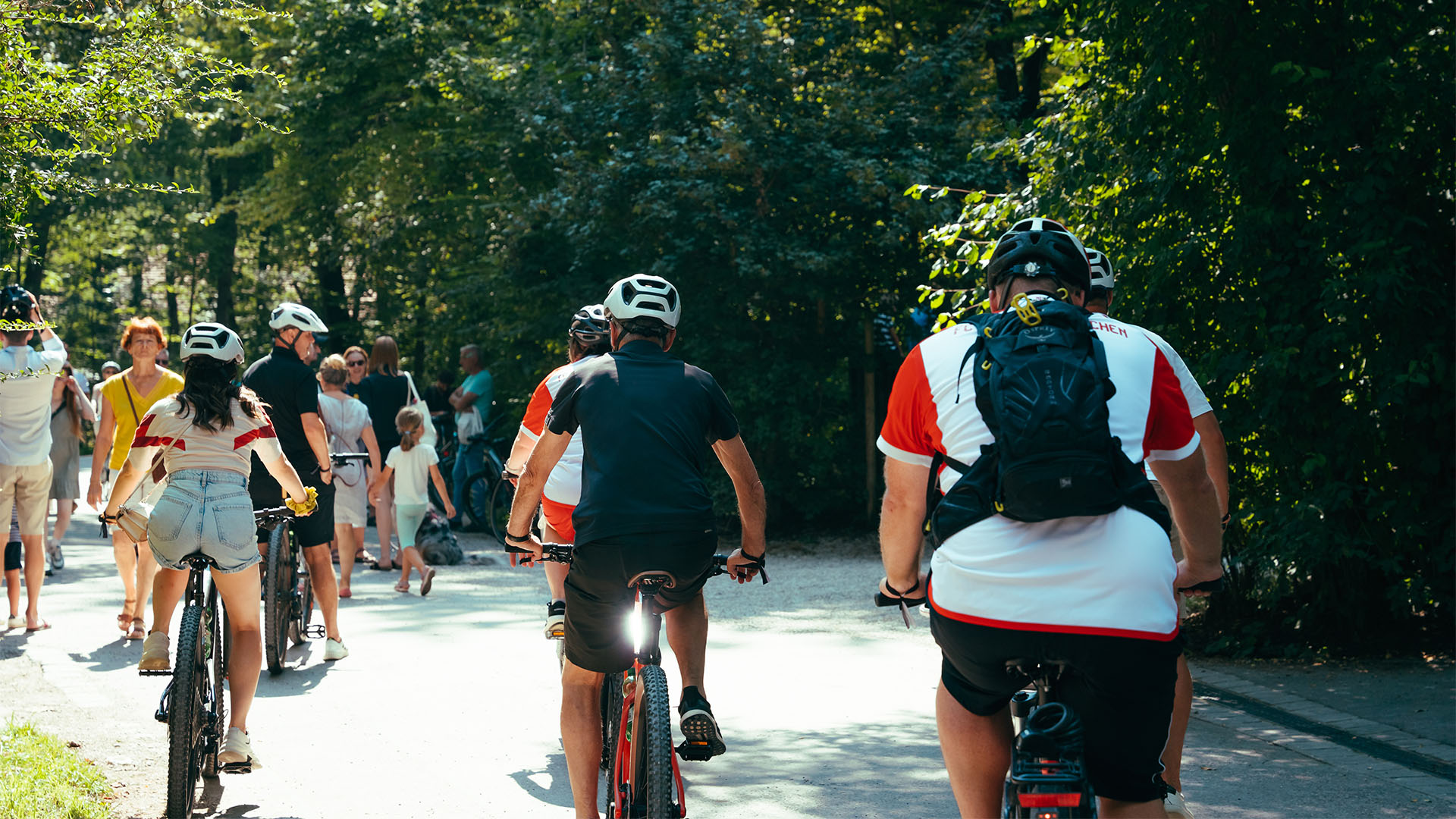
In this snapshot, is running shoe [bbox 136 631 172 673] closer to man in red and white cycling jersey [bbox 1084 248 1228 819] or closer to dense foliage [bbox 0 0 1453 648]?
dense foliage [bbox 0 0 1453 648]

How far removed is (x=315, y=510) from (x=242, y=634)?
2274 mm

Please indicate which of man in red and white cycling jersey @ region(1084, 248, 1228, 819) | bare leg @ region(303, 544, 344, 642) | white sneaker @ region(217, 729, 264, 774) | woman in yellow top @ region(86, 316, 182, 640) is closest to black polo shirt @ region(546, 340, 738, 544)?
man in red and white cycling jersey @ region(1084, 248, 1228, 819)

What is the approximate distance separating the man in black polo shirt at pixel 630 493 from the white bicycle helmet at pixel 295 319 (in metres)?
3.89

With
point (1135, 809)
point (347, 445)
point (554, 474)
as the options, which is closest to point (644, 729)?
point (1135, 809)

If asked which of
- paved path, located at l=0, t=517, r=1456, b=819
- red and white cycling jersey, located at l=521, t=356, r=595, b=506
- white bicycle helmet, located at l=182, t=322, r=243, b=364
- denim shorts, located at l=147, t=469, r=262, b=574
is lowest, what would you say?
paved path, located at l=0, t=517, r=1456, b=819

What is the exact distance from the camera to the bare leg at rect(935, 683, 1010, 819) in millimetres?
3021

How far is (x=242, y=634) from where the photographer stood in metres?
5.65

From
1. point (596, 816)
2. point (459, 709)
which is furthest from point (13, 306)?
point (596, 816)

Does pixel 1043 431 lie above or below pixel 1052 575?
above

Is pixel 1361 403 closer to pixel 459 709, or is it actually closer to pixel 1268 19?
pixel 1268 19

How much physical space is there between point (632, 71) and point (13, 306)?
973 cm

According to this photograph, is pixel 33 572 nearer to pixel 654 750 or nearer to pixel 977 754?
pixel 654 750

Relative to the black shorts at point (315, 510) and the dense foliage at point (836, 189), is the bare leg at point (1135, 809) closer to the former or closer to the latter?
the dense foliage at point (836, 189)

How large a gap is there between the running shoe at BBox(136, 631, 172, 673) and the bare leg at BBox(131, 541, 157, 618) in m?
2.44
